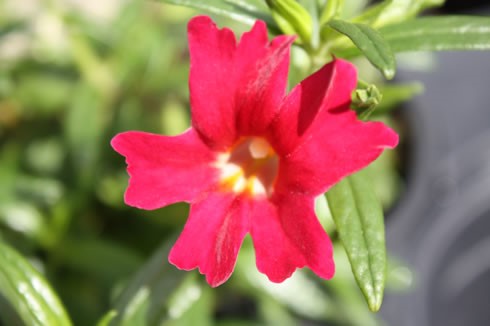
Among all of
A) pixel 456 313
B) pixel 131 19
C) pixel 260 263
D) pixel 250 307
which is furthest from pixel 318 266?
pixel 456 313

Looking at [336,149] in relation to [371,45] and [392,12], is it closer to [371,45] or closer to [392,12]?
[371,45]

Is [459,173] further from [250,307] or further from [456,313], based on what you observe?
[250,307]

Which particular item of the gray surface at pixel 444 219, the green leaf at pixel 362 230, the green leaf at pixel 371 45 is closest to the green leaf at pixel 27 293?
the green leaf at pixel 362 230

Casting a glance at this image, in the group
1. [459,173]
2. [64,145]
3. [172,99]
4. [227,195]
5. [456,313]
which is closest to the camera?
[227,195]

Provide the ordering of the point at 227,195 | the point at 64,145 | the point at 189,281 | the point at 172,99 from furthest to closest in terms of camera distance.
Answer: the point at 172,99
the point at 64,145
the point at 189,281
the point at 227,195

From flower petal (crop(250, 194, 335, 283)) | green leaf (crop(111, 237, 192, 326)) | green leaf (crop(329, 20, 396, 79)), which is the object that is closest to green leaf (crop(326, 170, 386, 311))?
flower petal (crop(250, 194, 335, 283))

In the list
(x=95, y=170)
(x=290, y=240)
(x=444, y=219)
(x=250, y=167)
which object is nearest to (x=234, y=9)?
(x=250, y=167)
